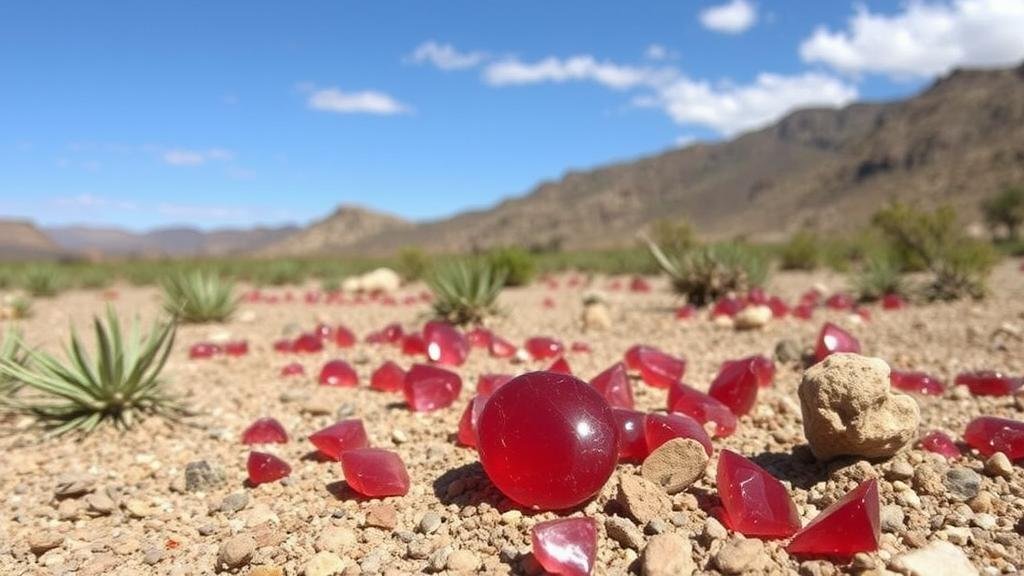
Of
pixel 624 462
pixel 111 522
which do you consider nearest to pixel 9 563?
pixel 111 522

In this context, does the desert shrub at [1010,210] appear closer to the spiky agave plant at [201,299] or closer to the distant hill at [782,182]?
the distant hill at [782,182]

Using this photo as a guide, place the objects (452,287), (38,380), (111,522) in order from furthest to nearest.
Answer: (452,287), (38,380), (111,522)

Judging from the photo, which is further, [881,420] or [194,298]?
[194,298]

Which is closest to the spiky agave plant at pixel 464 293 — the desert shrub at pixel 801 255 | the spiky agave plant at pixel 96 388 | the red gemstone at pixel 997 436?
the spiky agave plant at pixel 96 388

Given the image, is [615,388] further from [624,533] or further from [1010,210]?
[1010,210]

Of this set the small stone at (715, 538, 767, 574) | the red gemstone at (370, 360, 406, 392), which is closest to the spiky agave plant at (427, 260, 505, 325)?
the red gemstone at (370, 360, 406, 392)

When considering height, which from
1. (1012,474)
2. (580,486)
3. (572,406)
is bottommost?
(1012,474)

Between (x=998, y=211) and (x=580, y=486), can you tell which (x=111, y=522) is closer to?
(x=580, y=486)
